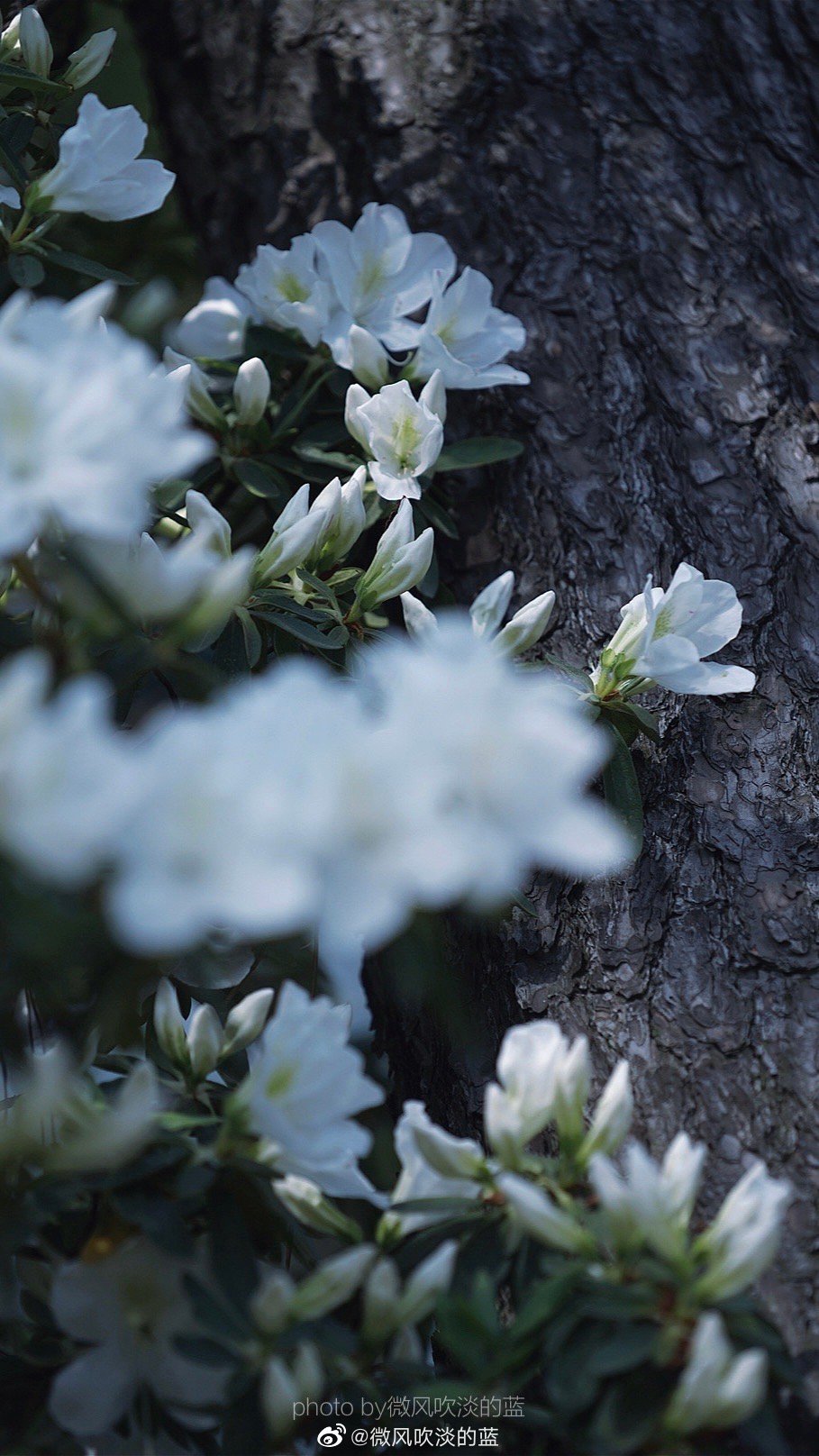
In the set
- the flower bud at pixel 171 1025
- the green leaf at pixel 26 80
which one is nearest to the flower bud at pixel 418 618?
the flower bud at pixel 171 1025

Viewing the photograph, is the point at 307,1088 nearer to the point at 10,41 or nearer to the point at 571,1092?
the point at 571,1092

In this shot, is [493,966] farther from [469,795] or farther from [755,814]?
[469,795]

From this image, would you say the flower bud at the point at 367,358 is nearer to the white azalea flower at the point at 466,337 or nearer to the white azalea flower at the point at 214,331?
the white azalea flower at the point at 466,337

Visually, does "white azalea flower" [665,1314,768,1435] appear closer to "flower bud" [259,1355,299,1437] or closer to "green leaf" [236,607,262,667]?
"flower bud" [259,1355,299,1437]

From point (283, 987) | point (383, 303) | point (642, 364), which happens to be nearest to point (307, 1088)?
point (283, 987)

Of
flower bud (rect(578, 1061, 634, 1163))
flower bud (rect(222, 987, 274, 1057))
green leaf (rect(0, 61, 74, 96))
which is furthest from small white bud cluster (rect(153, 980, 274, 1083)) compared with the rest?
green leaf (rect(0, 61, 74, 96))

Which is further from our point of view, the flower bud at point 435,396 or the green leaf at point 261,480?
the green leaf at point 261,480

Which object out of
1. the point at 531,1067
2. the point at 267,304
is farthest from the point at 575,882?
the point at 267,304
